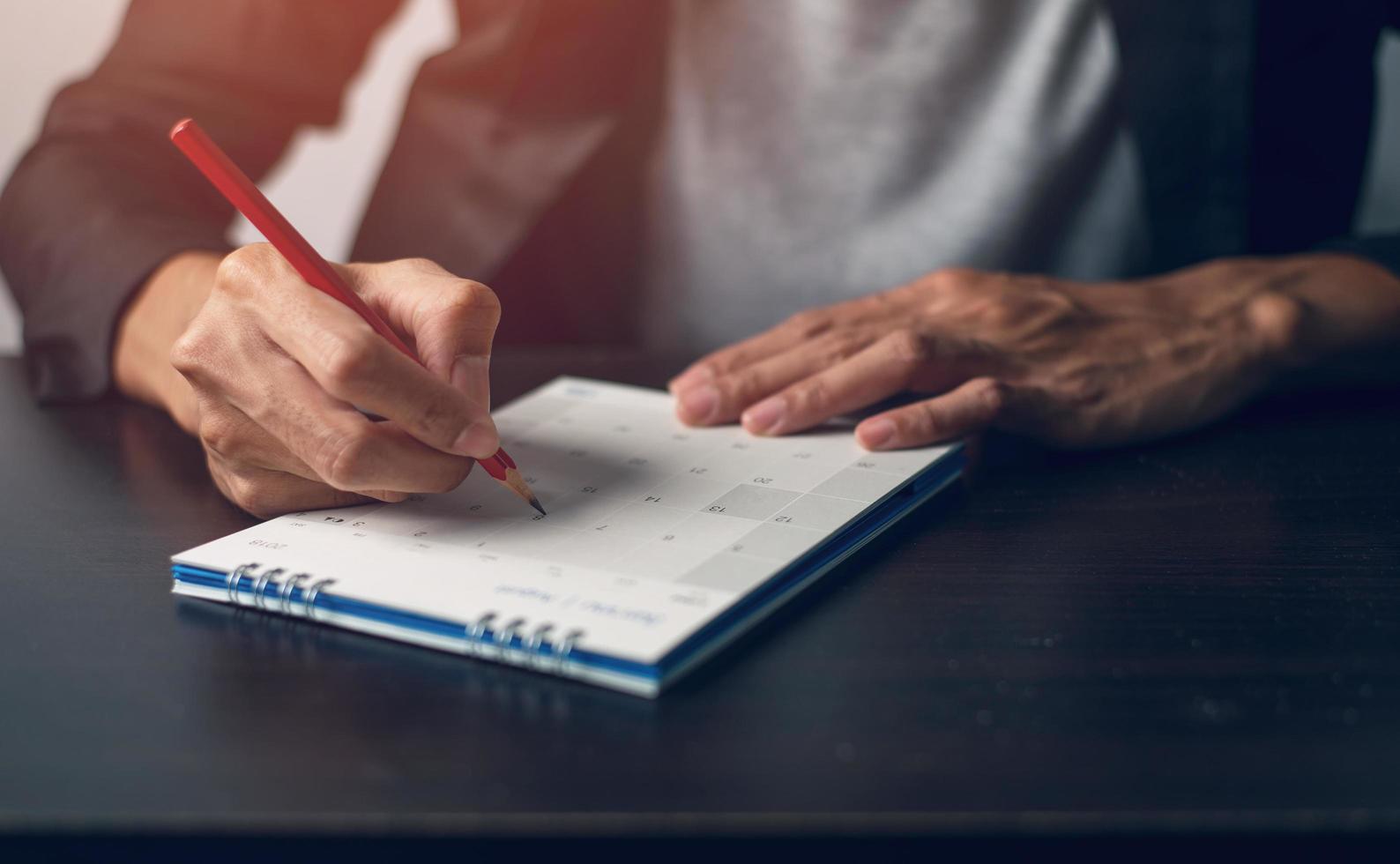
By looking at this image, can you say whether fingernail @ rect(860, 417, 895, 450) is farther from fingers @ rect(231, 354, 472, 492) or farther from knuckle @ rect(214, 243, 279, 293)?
knuckle @ rect(214, 243, 279, 293)

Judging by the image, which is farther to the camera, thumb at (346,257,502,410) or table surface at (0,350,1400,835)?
thumb at (346,257,502,410)

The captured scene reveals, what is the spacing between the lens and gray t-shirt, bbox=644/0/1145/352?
1.25m

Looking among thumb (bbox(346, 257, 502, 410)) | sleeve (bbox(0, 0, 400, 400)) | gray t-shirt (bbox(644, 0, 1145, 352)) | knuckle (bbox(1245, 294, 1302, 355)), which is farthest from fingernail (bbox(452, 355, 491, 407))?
gray t-shirt (bbox(644, 0, 1145, 352))

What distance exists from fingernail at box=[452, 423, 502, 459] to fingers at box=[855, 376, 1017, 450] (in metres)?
0.24

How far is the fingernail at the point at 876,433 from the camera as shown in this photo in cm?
70

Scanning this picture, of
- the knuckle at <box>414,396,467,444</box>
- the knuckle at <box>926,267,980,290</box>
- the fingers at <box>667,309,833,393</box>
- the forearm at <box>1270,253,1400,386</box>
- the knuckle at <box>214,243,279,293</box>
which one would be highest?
the knuckle at <box>214,243,279,293</box>

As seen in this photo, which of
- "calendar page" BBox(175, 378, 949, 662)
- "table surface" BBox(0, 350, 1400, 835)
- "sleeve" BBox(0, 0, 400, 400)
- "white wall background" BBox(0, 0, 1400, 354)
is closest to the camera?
"table surface" BBox(0, 350, 1400, 835)

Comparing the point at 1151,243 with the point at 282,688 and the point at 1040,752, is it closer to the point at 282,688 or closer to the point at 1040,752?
the point at 1040,752

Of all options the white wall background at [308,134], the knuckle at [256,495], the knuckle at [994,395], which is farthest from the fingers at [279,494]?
the white wall background at [308,134]

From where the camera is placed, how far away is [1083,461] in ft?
2.51

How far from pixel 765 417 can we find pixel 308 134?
1628 millimetres

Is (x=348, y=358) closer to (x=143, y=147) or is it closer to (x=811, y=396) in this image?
(x=811, y=396)

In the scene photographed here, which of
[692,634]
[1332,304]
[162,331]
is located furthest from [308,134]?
[692,634]

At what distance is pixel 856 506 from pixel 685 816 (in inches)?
10.4
